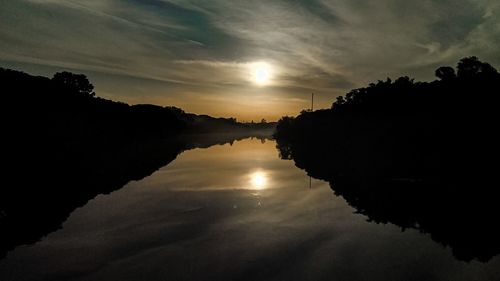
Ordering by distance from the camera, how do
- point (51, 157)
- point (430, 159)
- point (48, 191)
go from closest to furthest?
point (48, 191) < point (430, 159) < point (51, 157)

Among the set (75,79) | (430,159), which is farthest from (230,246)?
(75,79)

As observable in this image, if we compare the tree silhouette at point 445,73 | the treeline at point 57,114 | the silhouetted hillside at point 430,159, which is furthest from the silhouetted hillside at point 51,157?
the tree silhouette at point 445,73

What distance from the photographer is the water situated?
11.8 m

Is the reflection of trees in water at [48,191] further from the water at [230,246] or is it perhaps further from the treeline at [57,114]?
the treeline at [57,114]

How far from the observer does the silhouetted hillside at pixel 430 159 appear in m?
18.8

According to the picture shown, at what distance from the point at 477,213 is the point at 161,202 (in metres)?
17.7

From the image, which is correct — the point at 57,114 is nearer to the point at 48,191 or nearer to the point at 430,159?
the point at 48,191

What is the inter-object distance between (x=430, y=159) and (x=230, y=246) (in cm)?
3398

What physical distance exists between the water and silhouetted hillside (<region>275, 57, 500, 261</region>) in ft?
6.35

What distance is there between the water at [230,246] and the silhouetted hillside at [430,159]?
194 centimetres

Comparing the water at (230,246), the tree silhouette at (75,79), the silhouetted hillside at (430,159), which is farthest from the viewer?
the tree silhouette at (75,79)

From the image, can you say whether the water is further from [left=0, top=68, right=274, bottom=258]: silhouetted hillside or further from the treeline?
the treeline

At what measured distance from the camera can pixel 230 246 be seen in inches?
569

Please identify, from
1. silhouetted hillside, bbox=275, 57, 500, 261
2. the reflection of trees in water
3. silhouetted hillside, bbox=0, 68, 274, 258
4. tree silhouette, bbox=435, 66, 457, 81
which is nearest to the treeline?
silhouetted hillside, bbox=0, 68, 274, 258
